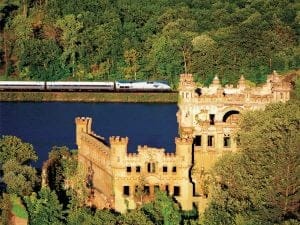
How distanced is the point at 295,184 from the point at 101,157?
7920mm

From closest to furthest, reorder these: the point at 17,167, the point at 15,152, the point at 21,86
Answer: the point at 17,167
the point at 15,152
the point at 21,86

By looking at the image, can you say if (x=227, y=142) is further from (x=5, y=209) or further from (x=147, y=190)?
(x=5, y=209)

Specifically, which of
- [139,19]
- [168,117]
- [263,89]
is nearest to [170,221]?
[263,89]

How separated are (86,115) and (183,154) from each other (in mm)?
30008

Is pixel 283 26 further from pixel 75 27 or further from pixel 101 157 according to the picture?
pixel 101 157

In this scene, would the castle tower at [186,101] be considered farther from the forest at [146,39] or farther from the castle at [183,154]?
the forest at [146,39]

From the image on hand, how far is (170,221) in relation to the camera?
35.9 m

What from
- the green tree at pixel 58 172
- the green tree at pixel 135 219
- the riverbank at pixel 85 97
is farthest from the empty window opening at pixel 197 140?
the riverbank at pixel 85 97

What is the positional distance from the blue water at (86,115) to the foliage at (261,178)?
46.5 ft

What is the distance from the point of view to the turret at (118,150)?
37625mm

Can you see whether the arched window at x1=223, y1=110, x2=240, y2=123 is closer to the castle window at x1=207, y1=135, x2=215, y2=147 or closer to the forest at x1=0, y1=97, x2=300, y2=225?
the forest at x1=0, y1=97, x2=300, y2=225

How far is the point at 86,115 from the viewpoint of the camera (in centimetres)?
6750

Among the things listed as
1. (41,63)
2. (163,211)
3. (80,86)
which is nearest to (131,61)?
(80,86)

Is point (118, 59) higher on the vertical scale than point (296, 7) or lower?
lower
